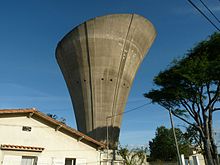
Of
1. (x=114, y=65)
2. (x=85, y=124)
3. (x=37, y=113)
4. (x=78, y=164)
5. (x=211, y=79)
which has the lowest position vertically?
(x=78, y=164)

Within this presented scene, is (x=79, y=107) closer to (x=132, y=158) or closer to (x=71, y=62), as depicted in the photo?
(x=71, y=62)

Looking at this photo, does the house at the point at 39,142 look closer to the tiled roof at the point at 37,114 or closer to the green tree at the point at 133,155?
the tiled roof at the point at 37,114

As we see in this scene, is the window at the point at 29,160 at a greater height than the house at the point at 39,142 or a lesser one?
lesser

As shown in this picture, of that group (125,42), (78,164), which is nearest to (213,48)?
(125,42)

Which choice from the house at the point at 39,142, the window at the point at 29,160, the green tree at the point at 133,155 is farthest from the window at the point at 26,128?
the green tree at the point at 133,155

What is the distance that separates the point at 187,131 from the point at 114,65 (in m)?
22.2

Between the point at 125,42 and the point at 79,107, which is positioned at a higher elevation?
the point at 125,42

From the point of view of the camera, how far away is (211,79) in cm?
2192

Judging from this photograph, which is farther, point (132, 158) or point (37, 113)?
point (132, 158)

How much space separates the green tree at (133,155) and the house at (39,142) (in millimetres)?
10273

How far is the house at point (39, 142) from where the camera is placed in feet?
42.3

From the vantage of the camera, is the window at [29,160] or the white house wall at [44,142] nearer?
the white house wall at [44,142]

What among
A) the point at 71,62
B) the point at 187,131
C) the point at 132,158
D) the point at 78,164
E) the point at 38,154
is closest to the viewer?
the point at 38,154

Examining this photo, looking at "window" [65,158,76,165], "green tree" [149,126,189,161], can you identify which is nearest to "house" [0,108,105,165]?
"window" [65,158,76,165]
